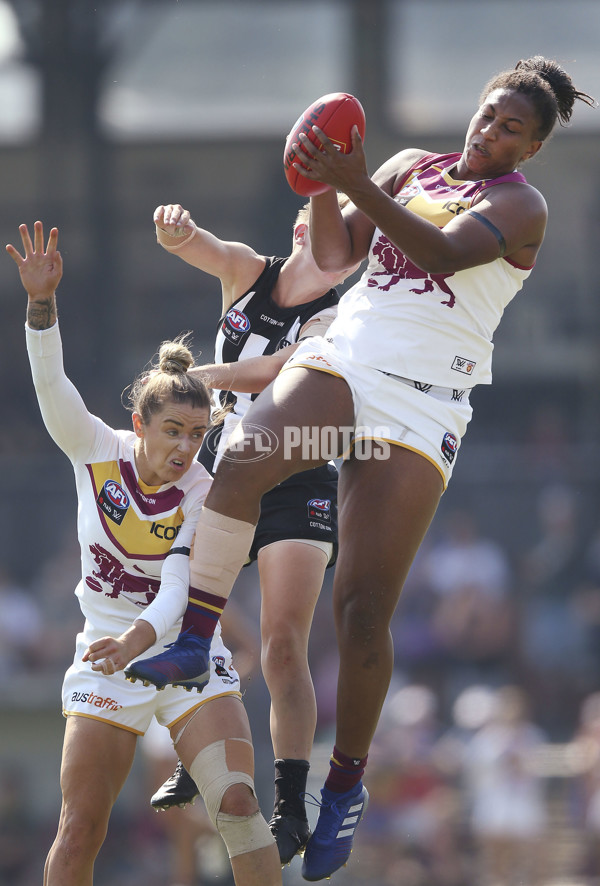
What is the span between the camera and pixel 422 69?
1417 centimetres

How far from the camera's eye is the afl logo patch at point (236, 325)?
4.08 m

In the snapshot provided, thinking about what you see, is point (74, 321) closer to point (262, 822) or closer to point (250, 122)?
point (250, 122)

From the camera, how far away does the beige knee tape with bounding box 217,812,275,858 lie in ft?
11.0

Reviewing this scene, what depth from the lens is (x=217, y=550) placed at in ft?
10.5

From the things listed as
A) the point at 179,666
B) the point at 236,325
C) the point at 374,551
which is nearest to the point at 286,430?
the point at 374,551

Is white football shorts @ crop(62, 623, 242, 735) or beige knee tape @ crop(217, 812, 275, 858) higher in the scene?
white football shorts @ crop(62, 623, 242, 735)

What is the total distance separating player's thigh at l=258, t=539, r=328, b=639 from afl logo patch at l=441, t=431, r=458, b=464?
0.67m

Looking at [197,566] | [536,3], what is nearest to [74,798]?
[197,566]

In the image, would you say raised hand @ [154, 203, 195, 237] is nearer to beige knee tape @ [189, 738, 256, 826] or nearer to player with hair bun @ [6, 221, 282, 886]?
player with hair bun @ [6, 221, 282, 886]

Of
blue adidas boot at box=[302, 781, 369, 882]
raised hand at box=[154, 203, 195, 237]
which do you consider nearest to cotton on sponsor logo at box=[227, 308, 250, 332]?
raised hand at box=[154, 203, 195, 237]

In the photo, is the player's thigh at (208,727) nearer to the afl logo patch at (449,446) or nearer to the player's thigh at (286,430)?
the player's thigh at (286,430)

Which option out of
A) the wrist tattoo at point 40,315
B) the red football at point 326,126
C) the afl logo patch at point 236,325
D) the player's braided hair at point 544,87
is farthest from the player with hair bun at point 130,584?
the player's braided hair at point 544,87

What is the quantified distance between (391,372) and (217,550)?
0.67 m

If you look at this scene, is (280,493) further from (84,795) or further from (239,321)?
(84,795)
